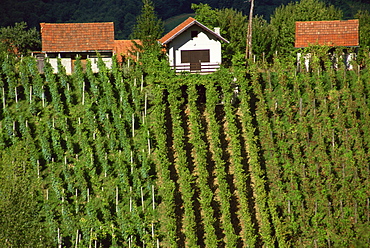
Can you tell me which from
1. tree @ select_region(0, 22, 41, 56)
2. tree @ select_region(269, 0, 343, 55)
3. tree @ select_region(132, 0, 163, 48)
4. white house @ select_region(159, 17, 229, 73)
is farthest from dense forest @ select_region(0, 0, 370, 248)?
tree @ select_region(0, 22, 41, 56)

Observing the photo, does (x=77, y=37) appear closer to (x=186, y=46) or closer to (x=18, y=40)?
(x=18, y=40)

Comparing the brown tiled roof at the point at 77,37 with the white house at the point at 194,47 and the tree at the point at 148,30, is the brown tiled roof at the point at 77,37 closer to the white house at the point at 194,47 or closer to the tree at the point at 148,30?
the tree at the point at 148,30

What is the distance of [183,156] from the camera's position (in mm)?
36531

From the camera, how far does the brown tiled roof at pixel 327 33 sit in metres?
49.1

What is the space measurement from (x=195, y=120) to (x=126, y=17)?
275 ft

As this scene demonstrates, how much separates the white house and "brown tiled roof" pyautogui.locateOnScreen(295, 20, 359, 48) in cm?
845

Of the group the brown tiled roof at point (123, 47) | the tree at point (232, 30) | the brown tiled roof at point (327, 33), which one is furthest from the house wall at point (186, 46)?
the brown tiled roof at point (327, 33)

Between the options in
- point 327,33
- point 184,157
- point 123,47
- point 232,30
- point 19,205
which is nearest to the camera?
point 19,205

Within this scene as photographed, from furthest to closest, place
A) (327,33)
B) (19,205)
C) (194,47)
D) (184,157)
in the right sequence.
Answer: (327,33) < (194,47) < (184,157) < (19,205)

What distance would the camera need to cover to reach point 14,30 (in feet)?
185

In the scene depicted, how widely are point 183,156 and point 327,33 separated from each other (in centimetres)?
1905

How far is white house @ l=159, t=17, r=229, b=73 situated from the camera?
43656 millimetres

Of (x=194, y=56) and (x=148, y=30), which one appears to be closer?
(x=194, y=56)

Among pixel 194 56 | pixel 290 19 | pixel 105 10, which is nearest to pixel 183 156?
pixel 194 56
